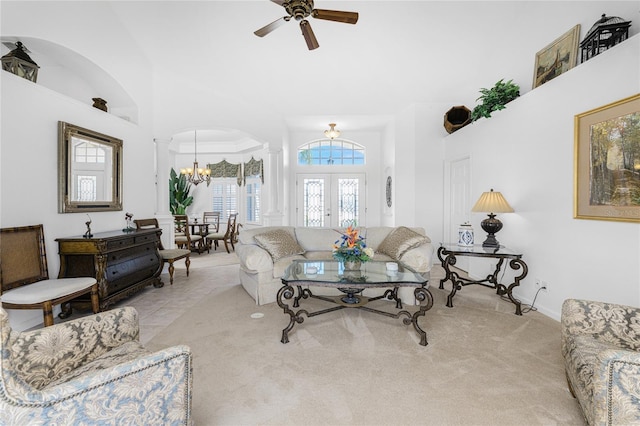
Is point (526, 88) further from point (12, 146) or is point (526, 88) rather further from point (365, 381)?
point (12, 146)

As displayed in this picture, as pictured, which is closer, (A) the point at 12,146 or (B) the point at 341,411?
(B) the point at 341,411

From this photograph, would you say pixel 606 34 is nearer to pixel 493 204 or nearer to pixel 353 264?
pixel 493 204

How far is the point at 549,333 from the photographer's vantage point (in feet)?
8.66

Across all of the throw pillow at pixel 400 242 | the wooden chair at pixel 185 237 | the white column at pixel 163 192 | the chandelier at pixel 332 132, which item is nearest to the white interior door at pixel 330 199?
the chandelier at pixel 332 132

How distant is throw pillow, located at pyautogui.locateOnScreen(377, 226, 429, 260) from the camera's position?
11.6 ft

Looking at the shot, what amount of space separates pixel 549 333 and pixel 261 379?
2.53 m

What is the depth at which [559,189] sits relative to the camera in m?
2.98

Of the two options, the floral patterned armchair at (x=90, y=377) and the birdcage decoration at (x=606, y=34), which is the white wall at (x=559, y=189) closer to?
the birdcage decoration at (x=606, y=34)

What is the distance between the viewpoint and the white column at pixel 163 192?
5160 mm

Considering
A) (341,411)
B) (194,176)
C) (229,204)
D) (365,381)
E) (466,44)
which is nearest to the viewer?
(341,411)

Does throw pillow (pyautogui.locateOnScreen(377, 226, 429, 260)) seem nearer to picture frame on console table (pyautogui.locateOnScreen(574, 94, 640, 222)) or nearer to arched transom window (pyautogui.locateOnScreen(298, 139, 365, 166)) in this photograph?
picture frame on console table (pyautogui.locateOnScreen(574, 94, 640, 222))

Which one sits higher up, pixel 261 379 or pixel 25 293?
pixel 25 293

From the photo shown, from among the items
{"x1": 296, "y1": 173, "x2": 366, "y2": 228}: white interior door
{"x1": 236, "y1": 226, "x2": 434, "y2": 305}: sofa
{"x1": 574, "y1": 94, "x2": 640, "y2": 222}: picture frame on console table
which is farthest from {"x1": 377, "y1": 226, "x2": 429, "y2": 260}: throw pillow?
{"x1": 296, "y1": 173, "x2": 366, "y2": 228}: white interior door

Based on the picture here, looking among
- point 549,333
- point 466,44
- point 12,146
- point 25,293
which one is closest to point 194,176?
point 12,146
